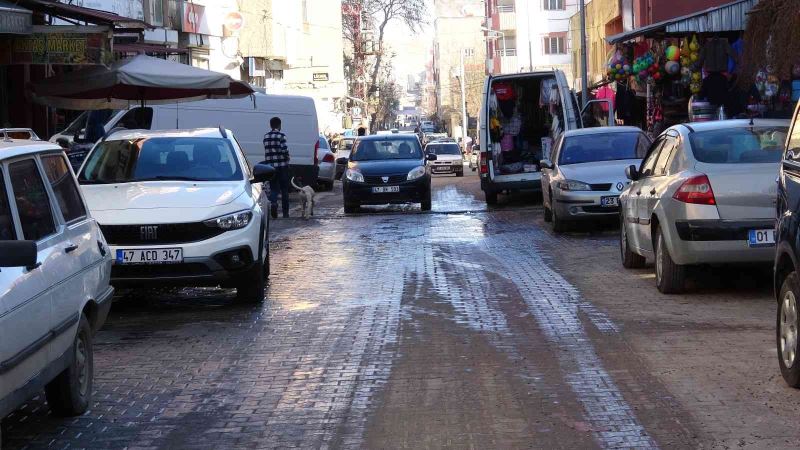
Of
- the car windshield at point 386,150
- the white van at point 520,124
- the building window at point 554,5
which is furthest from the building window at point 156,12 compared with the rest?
the building window at point 554,5

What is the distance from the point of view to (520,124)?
27.2 m

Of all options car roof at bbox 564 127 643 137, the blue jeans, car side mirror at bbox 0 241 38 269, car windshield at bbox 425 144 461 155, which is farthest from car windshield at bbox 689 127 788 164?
car windshield at bbox 425 144 461 155

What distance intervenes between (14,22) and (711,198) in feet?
32.4

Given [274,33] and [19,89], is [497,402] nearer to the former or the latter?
[19,89]

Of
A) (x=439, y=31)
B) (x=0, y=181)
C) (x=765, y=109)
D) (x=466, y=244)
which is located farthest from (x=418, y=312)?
(x=439, y=31)

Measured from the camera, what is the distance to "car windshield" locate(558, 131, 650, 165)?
19.1 metres

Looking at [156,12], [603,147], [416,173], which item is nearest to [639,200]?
[603,147]

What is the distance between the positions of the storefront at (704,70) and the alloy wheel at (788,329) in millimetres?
13149

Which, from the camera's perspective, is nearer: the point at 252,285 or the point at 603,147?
the point at 252,285

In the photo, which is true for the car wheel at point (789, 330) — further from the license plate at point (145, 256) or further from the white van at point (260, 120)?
the white van at point (260, 120)

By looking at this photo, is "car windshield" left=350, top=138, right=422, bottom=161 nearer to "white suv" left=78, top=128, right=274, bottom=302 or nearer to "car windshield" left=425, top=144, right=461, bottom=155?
"white suv" left=78, top=128, right=274, bottom=302

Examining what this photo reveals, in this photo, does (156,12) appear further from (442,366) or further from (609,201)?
(442,366)

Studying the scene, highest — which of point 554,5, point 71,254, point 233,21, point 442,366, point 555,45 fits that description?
point 554,5

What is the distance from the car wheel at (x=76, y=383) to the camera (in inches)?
262
